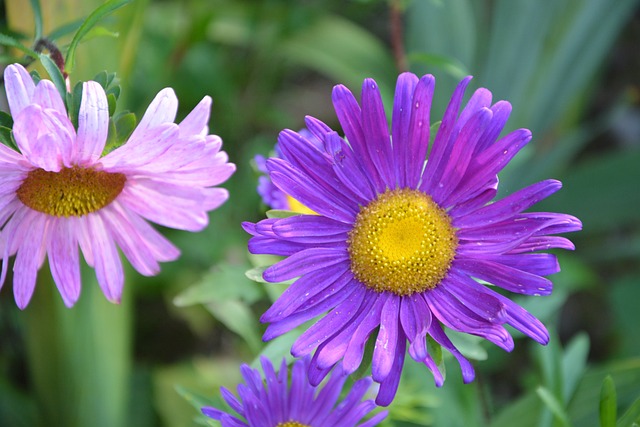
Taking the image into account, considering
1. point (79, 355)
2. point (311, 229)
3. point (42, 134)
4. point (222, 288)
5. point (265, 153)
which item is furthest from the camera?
point (265, 153)

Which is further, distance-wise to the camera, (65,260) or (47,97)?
(65,260)

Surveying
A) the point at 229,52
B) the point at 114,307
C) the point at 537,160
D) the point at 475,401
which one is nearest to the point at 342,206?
the point at 475,401

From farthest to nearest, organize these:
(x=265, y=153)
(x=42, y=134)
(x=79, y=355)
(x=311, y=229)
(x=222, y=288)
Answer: (x=265, y=153) → (x=79, y=355) → (x=222, y=288) → (x=311, y=229) → (x=42, y=134)

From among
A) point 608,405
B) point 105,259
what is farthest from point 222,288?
point 608,405

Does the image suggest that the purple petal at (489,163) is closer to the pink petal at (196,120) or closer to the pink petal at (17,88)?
the pink petal at (196,120)

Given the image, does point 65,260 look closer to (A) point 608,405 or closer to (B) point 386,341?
(B) point 386,341

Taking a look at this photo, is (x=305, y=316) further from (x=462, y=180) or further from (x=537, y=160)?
(x=537, y=160)

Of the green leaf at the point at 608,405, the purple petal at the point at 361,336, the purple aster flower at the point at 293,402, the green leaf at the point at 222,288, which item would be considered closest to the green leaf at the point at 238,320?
the green leaf at the point at 222,288

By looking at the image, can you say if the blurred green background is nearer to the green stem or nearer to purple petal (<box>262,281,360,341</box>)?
the green stem
